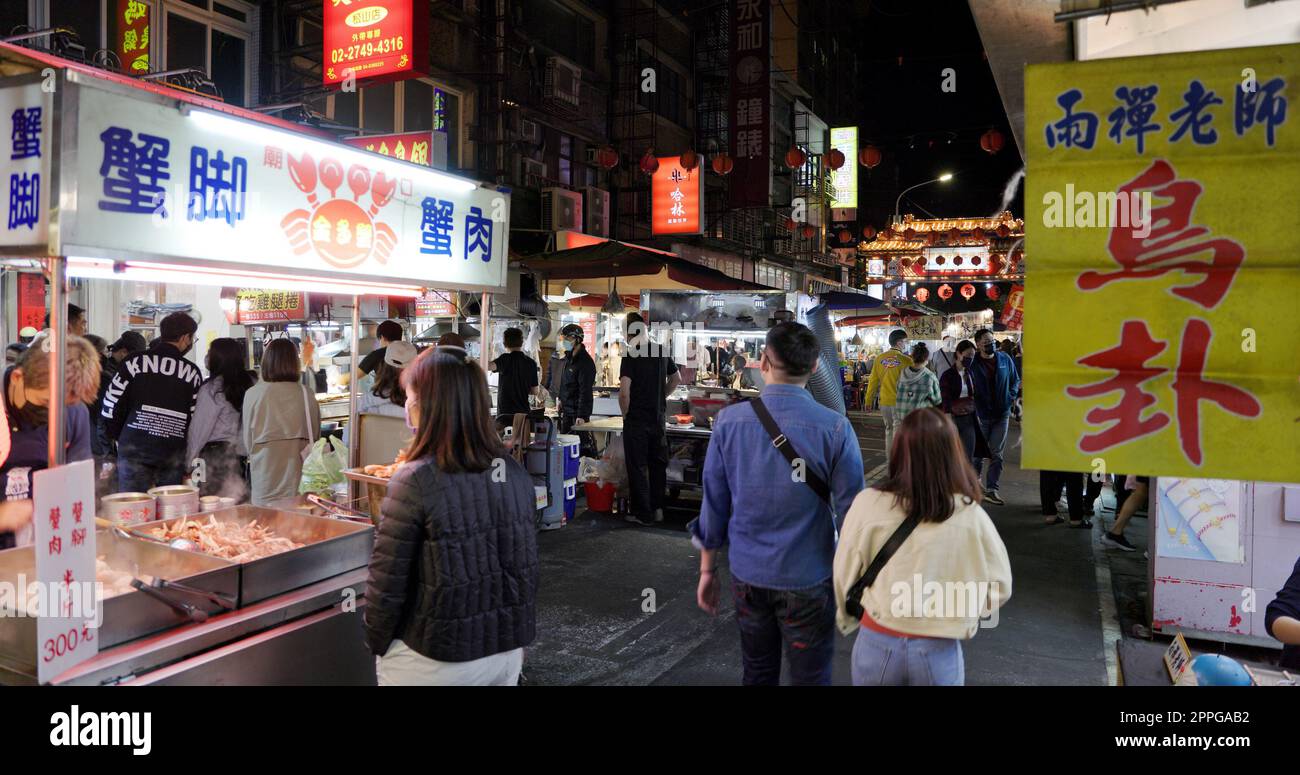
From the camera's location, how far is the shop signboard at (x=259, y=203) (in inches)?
116

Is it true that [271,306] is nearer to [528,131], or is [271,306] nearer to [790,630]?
[528,131]

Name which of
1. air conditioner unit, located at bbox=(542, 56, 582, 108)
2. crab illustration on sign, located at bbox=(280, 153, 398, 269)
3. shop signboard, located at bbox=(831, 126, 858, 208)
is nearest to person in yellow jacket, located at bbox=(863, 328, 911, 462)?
air conditioner unit, located at bbox=(542, 56, 582, 108)

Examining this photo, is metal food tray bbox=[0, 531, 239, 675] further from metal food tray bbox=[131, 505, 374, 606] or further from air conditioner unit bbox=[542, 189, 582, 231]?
air conditioner unit bbox=[542, 189, 582, 231]

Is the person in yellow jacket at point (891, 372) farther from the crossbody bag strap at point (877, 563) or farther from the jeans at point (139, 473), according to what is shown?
the jeans at point (139, 473)

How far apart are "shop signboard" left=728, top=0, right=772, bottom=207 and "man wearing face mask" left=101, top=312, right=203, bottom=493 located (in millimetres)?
15117

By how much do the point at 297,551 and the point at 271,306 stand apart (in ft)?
33.9

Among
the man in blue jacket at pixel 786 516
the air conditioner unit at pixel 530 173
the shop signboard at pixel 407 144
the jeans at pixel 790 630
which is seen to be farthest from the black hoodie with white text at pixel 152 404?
the air conditioner unit at pixel 530 173

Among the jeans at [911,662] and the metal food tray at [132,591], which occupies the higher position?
the metal food tray at [132,591]

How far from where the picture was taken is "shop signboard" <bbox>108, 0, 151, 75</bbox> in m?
10.0

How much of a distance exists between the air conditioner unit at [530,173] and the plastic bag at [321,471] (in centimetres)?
1240

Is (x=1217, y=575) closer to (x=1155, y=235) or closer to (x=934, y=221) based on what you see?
(x=1155, y=235)

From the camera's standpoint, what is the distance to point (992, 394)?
11.5m

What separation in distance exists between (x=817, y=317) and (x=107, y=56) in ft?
31.7

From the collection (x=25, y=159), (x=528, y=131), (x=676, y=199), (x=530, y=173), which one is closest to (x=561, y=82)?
(x=528, y=131)
